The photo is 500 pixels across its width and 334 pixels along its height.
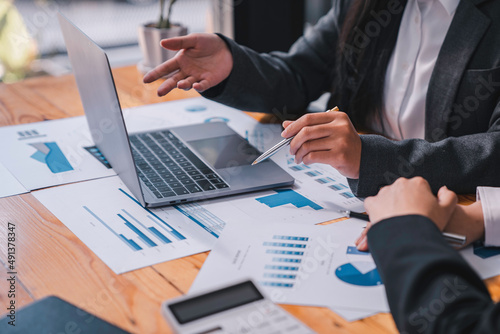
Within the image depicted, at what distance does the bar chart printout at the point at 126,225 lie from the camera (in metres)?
0.82

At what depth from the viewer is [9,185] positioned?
3.42 feet

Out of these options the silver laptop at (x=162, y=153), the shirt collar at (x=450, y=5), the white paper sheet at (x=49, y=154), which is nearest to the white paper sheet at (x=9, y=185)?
the white paper sheet at (x=49, y=154)

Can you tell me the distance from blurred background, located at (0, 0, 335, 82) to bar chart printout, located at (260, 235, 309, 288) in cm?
106

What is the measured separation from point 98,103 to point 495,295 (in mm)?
737

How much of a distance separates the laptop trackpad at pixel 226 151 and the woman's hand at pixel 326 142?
0.16m

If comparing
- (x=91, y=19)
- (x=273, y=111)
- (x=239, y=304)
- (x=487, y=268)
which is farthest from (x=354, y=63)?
(x=91, y=19)

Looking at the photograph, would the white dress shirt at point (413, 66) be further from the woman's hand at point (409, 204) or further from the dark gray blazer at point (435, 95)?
the woman's hand at point (409, 204)

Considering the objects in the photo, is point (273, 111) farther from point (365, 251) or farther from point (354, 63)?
point (365, 251)

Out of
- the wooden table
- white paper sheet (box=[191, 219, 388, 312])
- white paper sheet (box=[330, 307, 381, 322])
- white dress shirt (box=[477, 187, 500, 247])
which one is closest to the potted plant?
the wooden table

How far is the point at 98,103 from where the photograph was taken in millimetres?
1043

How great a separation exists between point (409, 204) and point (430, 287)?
0.52 feet

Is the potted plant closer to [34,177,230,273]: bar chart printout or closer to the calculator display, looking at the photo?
[34,177,230,273]: bar chart printout

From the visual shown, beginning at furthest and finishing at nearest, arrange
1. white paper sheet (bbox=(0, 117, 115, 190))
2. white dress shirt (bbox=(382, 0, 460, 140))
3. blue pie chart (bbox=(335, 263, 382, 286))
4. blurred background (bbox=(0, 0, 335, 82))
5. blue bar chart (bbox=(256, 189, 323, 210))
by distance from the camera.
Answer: blurred background (bbox=(0, 0, 335, 82)) < white dress shirt (bbox=(382, 0, 460, 140)) < white paper sheet (bbox=(0, 117, 115, 190)) < blue bar chart (bbox=(256, 189, 323, 210)) < blue pie chart (bbox=(335, 263, 382, 286))

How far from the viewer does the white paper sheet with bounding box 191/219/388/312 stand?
713mm
